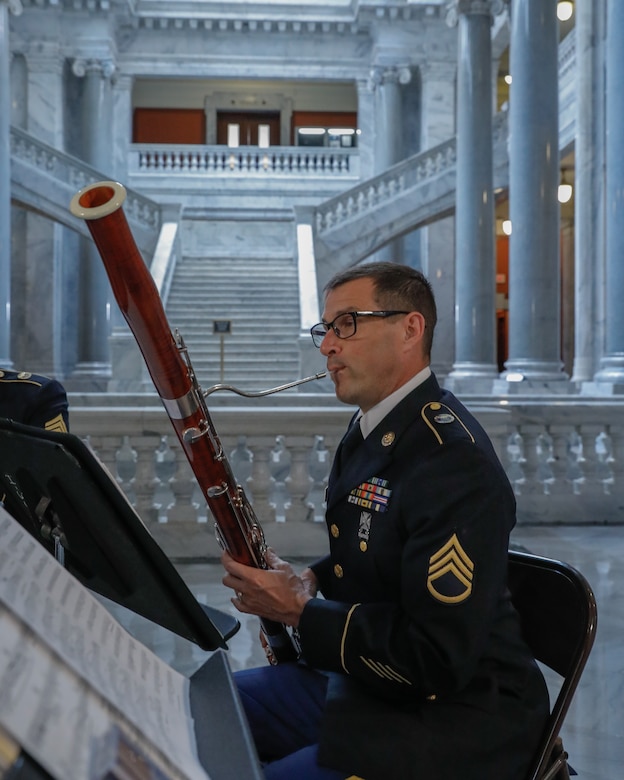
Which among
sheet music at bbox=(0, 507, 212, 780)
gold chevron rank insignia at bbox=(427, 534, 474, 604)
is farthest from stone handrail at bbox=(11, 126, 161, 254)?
sheet music at bbox=(0, 507, 212, 780)

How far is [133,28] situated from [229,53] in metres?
2.51

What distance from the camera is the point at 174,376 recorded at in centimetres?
159

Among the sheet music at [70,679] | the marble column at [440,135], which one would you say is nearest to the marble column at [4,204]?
the marble column at [440,135]

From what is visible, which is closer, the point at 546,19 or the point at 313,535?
the point at 313,535

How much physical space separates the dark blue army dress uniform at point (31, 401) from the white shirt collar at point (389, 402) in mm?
1536

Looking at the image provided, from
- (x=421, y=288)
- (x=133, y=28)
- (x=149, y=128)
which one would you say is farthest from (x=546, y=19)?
(x=149, y=128)

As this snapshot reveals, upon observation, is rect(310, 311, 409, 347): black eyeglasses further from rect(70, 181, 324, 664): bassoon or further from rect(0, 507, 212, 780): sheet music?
rect(0, 507, 212, 780): sheet music

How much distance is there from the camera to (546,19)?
11172 millimetres

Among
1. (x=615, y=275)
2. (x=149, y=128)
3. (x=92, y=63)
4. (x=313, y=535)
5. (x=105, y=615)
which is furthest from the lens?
(x=149, y=128)

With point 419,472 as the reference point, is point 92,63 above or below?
above

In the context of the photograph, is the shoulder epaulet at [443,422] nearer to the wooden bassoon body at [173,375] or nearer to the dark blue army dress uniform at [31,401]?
the wooden bassoon body at [173,375]

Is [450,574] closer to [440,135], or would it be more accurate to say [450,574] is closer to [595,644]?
[595,644]

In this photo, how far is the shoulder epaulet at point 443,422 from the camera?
64.1 inches

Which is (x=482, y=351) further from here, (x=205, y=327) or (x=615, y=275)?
(x=205, y=327)
